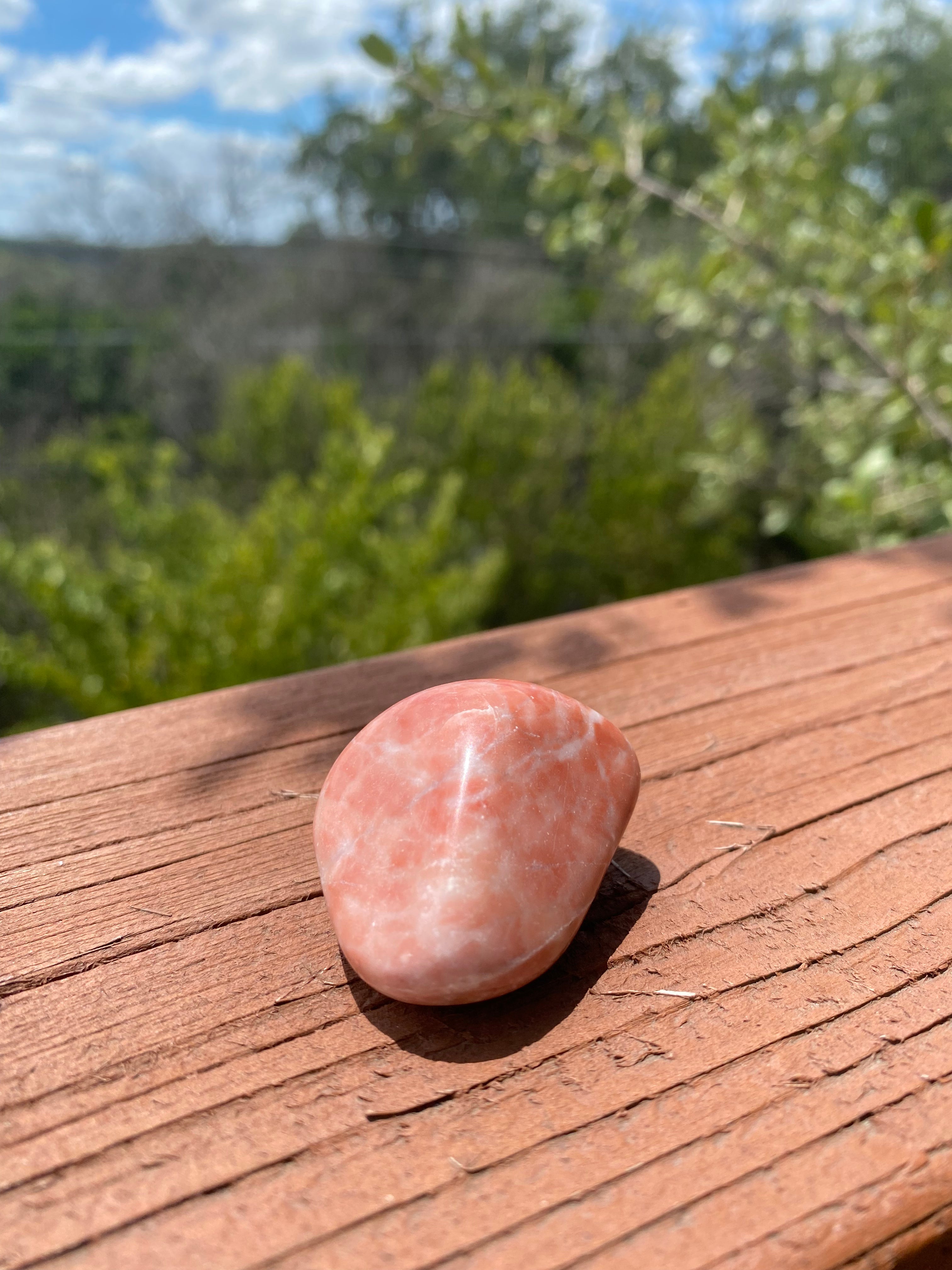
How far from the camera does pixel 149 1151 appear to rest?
0.51 m

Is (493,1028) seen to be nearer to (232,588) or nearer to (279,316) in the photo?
(232,588)

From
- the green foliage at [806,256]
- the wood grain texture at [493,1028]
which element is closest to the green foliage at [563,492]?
the green foliage at [806,256]

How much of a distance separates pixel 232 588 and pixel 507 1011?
7.66 feet

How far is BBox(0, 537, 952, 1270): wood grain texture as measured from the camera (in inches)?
18.6

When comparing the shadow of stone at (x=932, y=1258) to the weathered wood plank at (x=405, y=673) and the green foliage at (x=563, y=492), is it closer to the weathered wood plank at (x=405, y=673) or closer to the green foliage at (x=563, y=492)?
the weathered wood plank at (x=405, y=673)

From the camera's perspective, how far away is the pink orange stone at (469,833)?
60 centimetres

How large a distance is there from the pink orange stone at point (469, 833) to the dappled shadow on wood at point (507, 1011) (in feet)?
0.06

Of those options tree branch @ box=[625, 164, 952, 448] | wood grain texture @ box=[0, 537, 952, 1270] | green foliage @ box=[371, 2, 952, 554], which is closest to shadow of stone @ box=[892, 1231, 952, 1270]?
wood grain texture @ box=[0, 537, 952, 1270]

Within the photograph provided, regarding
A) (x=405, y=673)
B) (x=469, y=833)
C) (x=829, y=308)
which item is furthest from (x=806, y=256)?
(x=469, y=833)

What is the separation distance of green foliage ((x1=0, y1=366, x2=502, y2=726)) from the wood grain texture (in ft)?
6.16

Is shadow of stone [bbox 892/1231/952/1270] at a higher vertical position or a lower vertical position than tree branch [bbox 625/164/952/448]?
lower

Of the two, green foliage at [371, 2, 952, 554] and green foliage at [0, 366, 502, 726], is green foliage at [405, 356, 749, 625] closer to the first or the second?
green foliage at [0, 366, 502, 726]

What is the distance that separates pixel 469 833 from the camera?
2.10ft

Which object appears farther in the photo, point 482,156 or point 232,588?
point 482,156
